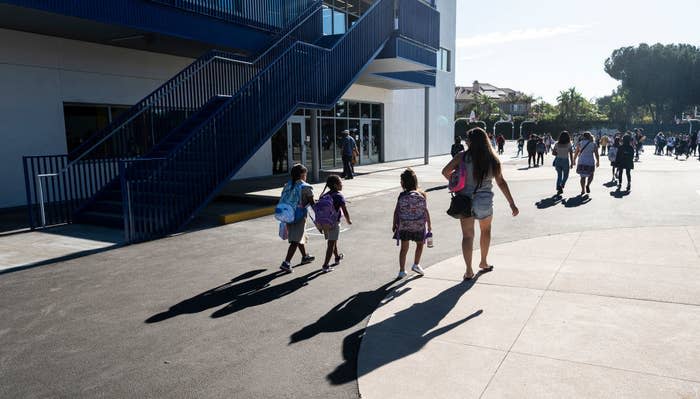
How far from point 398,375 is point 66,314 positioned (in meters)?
3.59

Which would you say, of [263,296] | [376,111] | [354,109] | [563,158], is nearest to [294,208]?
[263,296]

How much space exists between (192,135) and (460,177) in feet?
19.6

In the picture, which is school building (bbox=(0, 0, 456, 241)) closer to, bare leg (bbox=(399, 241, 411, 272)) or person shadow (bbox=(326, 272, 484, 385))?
bare leg (bbox=(399, 241, 411, 272))

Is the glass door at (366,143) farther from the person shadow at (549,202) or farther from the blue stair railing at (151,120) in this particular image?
the person shadow at (549,202)

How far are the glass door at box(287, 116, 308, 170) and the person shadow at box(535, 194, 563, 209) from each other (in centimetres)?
1056

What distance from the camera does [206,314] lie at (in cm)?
498

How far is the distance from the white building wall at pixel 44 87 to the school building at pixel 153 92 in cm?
3

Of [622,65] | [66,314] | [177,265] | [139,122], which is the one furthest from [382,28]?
[622,65]

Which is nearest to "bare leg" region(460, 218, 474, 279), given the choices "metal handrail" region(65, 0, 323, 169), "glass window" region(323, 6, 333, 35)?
"metal handrail" region(65, 0, 323, 169)

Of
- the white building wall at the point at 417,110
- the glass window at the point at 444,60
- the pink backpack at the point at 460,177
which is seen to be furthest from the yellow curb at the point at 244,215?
the glass window at the point at 444,60

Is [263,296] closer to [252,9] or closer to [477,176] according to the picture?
[477,176]

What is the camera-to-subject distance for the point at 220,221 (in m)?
9.96

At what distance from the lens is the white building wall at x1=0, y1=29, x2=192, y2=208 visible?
37.2 ft

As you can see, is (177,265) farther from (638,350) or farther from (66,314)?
(638,350)
